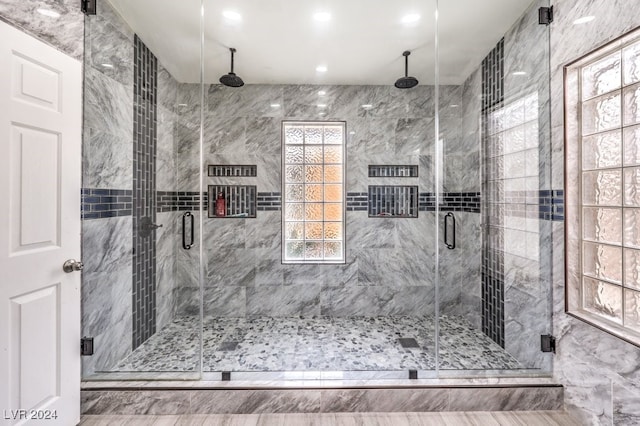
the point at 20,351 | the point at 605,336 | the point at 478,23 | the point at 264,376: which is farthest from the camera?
the point at 478,23

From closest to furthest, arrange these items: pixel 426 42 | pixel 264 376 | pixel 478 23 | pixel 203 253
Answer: pixel 264 376, pixel 478 23, pixel 426 42, pixel 203 253

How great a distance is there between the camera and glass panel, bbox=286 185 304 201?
3041mm

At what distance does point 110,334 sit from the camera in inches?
79.4

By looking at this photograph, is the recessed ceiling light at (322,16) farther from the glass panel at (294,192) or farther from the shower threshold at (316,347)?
the shower threshold at (316,347)

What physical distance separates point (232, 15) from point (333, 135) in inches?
51.3

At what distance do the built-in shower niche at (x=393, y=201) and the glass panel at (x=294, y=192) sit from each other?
0.69m

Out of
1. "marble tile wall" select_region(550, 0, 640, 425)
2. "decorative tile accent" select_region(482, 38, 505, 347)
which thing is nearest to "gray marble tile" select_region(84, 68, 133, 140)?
"decorative tile accent" select_region(482, 38, 505, 347)

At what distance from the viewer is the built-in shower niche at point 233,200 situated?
291cm

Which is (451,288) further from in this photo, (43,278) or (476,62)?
(43,278)

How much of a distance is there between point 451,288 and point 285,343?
1437 millimetres

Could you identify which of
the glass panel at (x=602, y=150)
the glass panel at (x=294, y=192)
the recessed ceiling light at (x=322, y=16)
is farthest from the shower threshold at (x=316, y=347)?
the recessed ceiling light at (x=322, y=16)

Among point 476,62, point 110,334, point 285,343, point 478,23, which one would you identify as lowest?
point 285,343

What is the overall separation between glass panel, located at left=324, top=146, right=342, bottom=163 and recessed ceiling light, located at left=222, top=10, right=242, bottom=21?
50.9 inches

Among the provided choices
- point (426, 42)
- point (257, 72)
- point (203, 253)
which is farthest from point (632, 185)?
point (203, 253)
